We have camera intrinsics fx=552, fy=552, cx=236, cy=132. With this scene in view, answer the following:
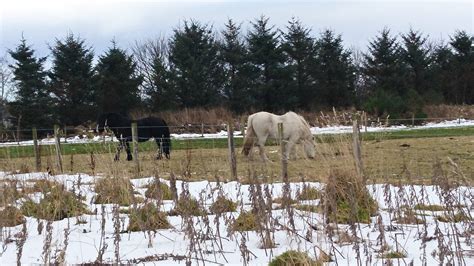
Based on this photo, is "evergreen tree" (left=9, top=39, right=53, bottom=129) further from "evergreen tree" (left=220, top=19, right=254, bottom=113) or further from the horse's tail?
the horse's tail

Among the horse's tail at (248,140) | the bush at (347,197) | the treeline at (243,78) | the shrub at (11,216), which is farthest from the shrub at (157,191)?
the treeline at (243,78)

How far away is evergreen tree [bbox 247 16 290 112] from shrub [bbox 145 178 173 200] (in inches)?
1109

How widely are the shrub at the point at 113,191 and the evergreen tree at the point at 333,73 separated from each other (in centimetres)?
3079

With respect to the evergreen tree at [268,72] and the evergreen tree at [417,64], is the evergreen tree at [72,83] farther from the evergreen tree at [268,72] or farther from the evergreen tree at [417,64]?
the evergreen tree at [417,64]

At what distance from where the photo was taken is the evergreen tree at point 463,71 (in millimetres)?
39062

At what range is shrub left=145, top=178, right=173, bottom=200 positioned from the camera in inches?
233

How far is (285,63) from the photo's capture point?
38094 mm

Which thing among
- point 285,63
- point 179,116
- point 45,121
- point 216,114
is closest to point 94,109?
point 45,121

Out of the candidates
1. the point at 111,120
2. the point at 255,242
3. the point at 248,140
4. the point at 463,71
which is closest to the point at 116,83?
the point at 111,120

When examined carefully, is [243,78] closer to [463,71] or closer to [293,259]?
[463,71]

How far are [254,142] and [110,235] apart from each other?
33.0 ft

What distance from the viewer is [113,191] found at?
23.4ft

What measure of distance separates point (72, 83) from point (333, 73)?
1765 cm

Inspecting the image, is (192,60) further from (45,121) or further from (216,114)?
(45,121)
